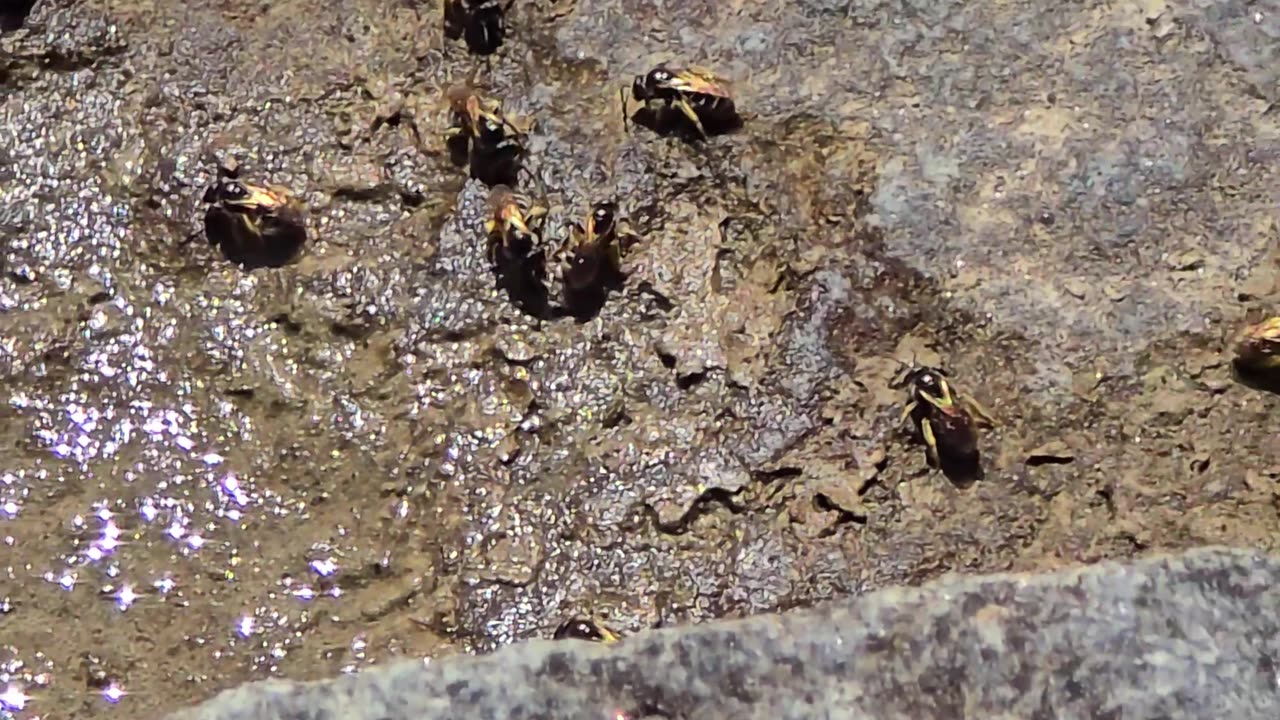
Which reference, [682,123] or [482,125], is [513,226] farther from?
[682,123]

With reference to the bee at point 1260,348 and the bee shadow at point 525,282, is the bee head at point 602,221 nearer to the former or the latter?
the bee shadow at point 525,282

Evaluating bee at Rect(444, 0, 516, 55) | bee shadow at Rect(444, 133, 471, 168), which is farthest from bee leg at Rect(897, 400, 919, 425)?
bee at Rect(444, 0, 516, 55)

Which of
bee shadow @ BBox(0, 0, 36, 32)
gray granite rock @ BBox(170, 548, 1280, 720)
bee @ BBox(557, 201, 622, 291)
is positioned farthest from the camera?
bee shadow @ BBox(0, 0, 36, 32)

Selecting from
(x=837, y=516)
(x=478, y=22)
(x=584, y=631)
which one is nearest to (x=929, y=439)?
(x=837, y=516)

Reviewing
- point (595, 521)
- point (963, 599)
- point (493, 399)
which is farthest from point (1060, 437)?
point (493, 399)

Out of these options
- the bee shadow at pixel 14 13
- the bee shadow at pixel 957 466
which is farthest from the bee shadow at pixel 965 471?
the bee shadow at pixel 14 13

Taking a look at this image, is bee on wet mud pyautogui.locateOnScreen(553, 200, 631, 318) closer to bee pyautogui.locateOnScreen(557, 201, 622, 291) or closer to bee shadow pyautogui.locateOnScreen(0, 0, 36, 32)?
bee pyautogui.locateOnScreen(557, 201, 622, 291)
